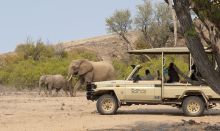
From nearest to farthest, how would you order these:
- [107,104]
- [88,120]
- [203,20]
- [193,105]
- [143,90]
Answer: [203,20] < [88,120] < [193,105] < [143,90] < [107,104]

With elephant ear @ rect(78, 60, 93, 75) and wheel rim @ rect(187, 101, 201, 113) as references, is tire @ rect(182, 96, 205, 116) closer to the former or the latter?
wheel rim @ rect(187, 101, 201, 113)

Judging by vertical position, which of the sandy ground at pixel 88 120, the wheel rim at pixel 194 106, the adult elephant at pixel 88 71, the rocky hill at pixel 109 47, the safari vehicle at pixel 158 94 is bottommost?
the sandy ground at pixel 88 120

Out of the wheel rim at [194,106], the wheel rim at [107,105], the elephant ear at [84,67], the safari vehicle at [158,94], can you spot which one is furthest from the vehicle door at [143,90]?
the elephant ear at [84,67]

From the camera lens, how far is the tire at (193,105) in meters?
21.3

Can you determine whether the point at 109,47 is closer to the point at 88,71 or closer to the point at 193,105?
the point at 88,71

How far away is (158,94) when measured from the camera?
70.1ft

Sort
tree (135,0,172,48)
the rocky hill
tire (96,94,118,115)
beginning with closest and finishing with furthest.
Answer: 1. tire (96,94,118,115)
2. tree (135,0,172,48)
3. the rocky hill

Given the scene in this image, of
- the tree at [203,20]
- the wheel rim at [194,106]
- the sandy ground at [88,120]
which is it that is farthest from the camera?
the wheel rim at [194,106]

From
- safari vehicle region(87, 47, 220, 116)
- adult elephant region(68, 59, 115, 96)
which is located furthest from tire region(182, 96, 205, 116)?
adult elephant region(68, 59, 115, 96)

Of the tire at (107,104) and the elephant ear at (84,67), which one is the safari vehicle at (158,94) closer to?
the tire at (107,104)

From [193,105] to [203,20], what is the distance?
320 inches

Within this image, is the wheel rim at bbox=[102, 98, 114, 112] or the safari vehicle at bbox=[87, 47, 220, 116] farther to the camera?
the wheel rim at bbox=[102, 98, 114, 112]

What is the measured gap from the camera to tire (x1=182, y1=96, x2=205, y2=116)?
21.3m

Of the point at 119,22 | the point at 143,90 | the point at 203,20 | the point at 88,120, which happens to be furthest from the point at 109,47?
the point at 203,20
